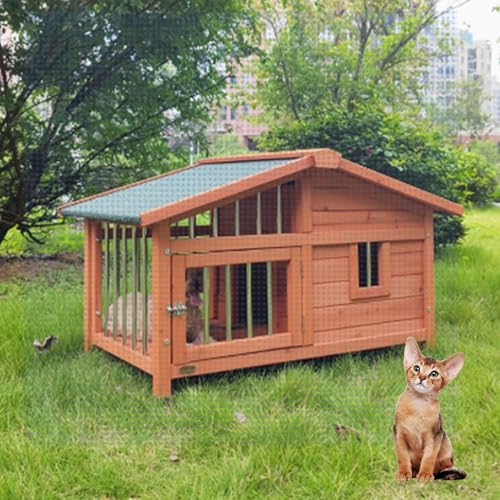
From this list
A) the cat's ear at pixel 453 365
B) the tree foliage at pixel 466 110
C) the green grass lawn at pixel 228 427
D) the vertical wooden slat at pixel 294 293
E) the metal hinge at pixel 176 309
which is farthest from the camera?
the tree foliage at pixel 466 110

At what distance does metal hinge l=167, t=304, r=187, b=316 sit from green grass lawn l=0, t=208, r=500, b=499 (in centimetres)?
29

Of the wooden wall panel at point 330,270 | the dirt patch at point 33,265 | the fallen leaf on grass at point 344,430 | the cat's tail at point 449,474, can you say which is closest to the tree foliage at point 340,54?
the dirt patch at point 33,265

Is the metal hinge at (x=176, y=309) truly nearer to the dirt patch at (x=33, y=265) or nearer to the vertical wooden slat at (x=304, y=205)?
the vertical wooden slat at (x=304, y=205)

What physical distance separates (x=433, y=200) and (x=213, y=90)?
3.07m

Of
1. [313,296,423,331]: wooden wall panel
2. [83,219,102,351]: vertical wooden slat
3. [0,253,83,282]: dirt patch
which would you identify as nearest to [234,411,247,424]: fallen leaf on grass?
[313,296,423,331]: wooden wall panel

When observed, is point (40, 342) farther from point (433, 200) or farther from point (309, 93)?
point (309, 93)

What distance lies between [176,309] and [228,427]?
546mm

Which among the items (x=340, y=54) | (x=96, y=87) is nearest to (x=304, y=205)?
(x=96, y=87)

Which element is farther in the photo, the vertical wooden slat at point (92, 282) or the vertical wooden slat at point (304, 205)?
the vertical wooden slat at point (92, 282)

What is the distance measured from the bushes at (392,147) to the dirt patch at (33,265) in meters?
1.92

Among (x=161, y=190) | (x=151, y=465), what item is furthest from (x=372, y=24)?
(x=151, y=465)

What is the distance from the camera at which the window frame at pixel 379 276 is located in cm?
311

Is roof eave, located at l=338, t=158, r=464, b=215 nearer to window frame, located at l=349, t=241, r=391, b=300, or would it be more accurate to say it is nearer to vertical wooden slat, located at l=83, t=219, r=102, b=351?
window frame, located at l=349, t=241, r=391, b=300

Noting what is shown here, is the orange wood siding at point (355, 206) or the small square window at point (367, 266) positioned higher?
the orange wood siding at point (355, 206)
